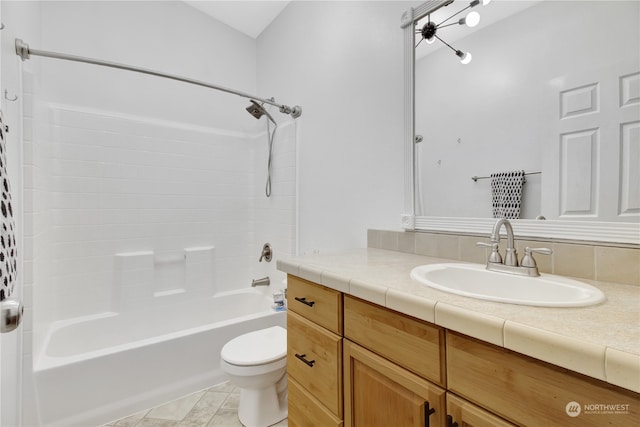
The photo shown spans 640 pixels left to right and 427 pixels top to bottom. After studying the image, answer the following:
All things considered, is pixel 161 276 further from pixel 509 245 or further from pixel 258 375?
pixel 509 245

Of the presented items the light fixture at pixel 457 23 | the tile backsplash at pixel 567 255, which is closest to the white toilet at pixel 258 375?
the tile backsplash at pixel 567 255

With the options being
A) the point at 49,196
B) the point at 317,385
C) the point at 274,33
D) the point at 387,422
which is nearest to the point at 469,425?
the point at 387,422

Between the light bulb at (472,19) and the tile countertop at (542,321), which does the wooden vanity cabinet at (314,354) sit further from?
the light bulb at (472,19)

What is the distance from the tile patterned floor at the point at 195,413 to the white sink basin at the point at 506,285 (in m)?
1.26

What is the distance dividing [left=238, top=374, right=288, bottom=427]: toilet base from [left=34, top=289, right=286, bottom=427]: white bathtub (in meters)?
0.41

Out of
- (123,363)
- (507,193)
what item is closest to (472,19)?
(507,193)

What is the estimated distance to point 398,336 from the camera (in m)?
0.77

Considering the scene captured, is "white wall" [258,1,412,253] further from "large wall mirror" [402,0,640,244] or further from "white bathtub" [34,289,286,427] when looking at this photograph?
"white bathtub" [34,289,286,427]

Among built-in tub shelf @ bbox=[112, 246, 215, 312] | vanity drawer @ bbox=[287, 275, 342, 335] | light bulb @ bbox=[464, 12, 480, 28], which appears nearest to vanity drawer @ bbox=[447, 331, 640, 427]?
vanity drawer @ bbox=[287, 275, 342, 335]

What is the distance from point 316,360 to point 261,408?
0.79 m

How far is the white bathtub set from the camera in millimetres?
1484

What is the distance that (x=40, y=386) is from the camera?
1.43 m

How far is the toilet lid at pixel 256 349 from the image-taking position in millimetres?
1497

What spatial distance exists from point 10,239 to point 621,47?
1765mm
